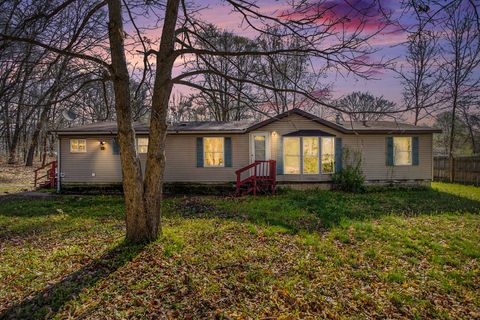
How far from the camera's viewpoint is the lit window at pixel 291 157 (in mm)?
13459

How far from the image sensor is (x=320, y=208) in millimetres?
9031

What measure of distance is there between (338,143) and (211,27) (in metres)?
9.35

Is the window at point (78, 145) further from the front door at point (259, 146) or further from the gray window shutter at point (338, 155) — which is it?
the gray window shutter at point (338, 155)

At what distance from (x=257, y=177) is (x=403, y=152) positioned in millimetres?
7741

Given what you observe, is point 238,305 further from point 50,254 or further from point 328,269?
point 50,254

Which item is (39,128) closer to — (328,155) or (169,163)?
(169,163)

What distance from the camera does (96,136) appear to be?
1323 centimetres

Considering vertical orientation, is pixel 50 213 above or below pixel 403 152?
below

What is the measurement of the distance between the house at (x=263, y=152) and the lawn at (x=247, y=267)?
5.12 metres

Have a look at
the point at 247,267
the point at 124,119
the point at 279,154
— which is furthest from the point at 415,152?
the point at 124,119

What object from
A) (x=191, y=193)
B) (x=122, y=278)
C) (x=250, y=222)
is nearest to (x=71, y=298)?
(x=122, y=278)

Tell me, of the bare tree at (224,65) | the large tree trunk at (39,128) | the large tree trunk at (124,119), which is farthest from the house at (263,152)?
the large tree trunk at (124,119)

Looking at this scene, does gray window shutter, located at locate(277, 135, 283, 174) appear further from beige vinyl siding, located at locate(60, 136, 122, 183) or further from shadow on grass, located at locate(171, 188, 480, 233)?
beige vinyl siding, located at locate(60, 136, 122, 183)

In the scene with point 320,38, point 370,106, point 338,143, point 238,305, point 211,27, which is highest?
point 370,106
